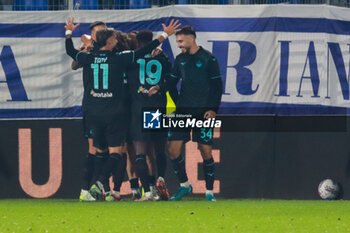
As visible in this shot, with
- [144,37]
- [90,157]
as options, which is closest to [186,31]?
[144,37]

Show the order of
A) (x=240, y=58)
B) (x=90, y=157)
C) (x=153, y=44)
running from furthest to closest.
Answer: (x=240, y=58) < (x=90, y=157) < (x=153, y=44)

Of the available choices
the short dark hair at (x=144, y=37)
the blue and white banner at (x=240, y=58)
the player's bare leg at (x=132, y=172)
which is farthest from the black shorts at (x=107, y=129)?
the short dark hair at (x=144, y=37)

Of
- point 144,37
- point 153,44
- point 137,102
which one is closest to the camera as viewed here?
point 153,44

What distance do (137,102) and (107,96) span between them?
0.49 metres

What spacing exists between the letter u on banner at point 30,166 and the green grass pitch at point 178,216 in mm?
679

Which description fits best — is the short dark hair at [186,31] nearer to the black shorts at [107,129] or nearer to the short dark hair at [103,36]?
the short dark hair at [103,36]

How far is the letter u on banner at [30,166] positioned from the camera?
46.8 ft

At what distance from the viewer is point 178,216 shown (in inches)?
424

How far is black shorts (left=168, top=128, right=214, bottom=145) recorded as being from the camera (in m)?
14.0

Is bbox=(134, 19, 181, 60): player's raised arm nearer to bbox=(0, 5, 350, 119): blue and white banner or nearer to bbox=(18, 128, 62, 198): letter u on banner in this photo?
bbox=(0, 5, 350, 119): blue and white banner

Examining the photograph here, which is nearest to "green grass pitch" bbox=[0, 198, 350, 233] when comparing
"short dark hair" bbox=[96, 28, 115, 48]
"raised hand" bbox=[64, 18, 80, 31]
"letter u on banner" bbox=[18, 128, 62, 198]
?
"letter u on banner" bbox=[18, 128, 62, 198]

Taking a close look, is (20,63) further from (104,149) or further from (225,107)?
(225,107)

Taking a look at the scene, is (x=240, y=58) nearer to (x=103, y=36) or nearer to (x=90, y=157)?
(x=103, y=36)

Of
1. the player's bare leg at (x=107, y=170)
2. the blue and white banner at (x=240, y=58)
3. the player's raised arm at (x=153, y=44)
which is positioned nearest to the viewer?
the player's bare leg at (x=107, y=170)
